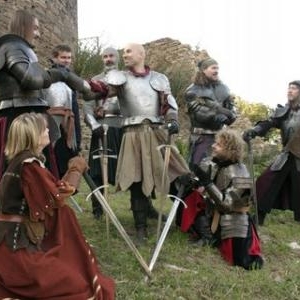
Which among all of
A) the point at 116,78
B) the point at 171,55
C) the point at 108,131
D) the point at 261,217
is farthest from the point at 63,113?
the point at 171,55

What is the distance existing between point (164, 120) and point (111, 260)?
1249 millimetres

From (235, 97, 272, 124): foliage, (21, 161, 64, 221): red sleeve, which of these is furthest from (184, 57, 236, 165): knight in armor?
(235, 97, 272, 124): foliage

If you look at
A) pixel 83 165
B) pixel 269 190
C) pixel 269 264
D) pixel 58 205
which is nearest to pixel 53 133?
pixel 83 165

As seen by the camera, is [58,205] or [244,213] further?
[244,213]

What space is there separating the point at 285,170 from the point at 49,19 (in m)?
6.54

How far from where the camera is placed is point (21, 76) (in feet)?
11.4

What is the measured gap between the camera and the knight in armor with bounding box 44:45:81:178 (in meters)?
4.73

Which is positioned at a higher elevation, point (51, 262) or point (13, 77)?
point (13, 77)

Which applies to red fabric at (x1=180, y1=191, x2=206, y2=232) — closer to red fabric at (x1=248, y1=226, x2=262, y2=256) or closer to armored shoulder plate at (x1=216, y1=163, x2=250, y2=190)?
armored shoulder plate at (x1=216, y1=163, x2=250, y2=190)

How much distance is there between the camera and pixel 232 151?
460 cm

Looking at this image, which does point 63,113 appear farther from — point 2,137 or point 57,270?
point 57,270

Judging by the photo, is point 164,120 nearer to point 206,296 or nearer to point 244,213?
point 244,213

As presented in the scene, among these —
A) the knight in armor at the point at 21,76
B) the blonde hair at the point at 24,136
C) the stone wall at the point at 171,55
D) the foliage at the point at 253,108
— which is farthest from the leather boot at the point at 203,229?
the foliage at the point at 253,108

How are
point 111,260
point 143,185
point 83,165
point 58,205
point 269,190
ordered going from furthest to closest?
point 269,190
point 143,185
point 111,260
point 83,165
point 58,205
